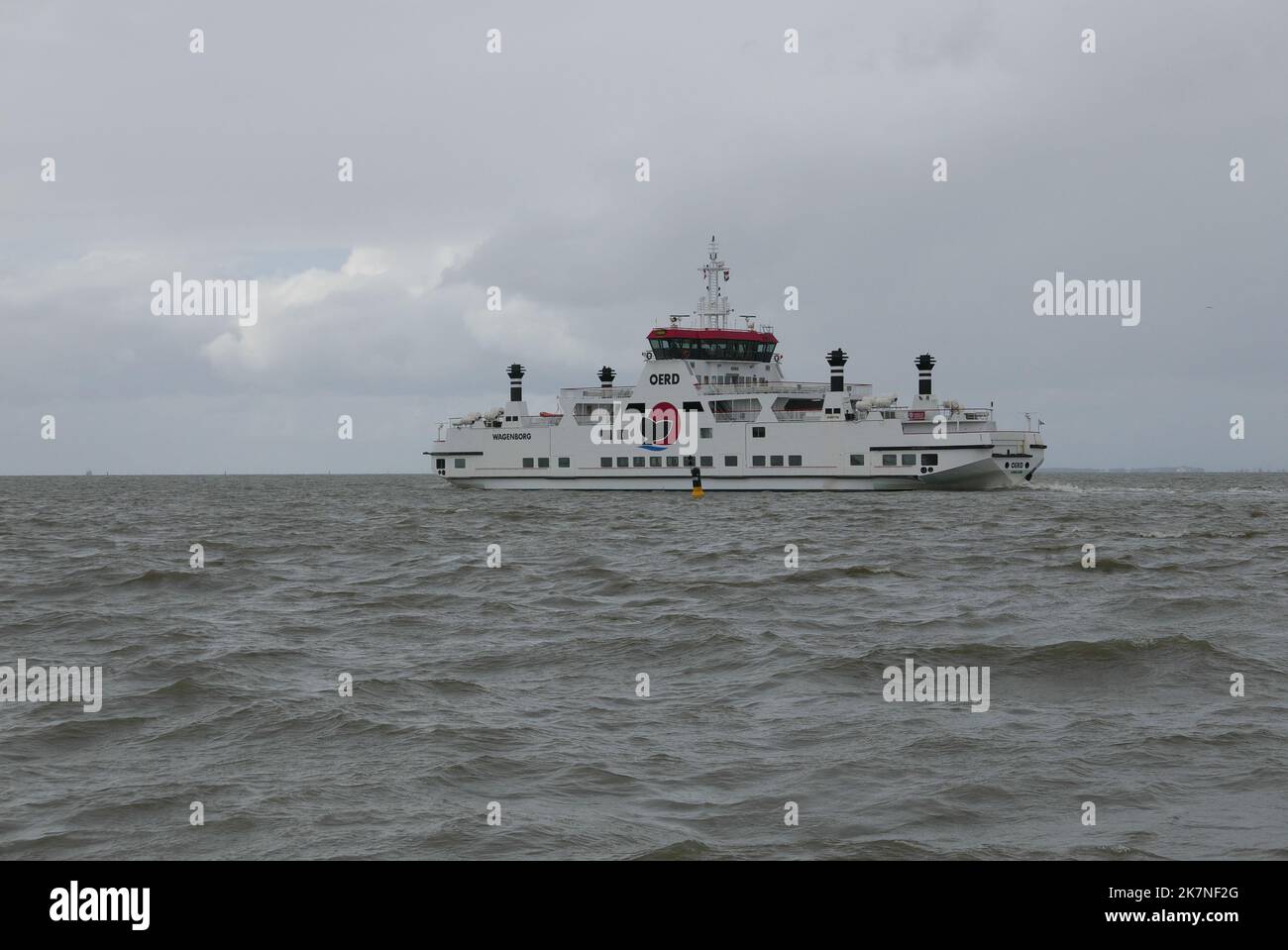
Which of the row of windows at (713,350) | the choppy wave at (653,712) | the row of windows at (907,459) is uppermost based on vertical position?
the row of windows at (713,350)

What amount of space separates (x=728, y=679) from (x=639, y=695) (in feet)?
4.22

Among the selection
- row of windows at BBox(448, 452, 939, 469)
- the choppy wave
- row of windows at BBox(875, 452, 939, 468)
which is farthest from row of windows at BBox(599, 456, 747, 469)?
the choppy wave

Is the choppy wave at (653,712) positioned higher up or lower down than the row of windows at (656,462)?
lower down

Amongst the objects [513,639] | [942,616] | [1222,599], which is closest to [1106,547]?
[1222,599]

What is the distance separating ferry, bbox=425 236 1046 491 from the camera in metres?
59.9

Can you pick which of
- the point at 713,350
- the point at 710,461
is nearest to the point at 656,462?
the point at 710,461

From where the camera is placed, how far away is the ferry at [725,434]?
59.9 m

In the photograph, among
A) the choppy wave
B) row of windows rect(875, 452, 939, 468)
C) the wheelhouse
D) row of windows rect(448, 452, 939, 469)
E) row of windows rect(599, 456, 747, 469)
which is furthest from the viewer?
the wheelhouse

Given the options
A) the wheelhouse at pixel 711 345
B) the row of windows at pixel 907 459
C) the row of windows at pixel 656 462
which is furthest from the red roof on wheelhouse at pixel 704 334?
the row of windows at pixel 907 459

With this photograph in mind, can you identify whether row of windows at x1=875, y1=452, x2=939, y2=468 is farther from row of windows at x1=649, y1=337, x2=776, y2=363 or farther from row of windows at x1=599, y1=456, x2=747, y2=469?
row of windows at x1=649, y1=337, x2=776, y2=363

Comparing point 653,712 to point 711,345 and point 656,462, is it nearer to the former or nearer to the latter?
point 656,462

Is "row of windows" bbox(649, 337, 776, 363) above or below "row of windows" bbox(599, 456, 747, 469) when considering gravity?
above

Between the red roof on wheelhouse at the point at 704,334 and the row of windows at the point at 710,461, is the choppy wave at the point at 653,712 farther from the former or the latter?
the red roof on wheelhouse at the point at 704,334

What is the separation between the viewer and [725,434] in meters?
63.4
